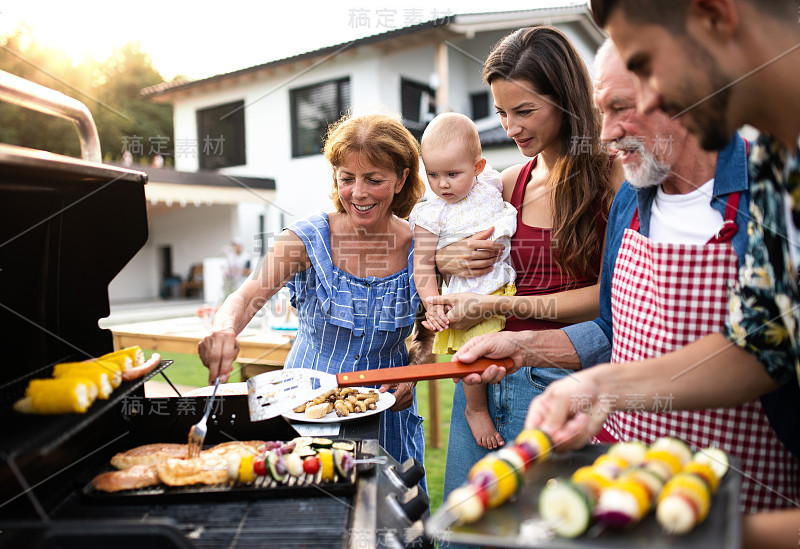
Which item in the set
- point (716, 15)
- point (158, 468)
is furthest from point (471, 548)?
point (716, 15)

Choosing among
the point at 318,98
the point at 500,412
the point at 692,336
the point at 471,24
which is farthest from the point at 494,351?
the point at 318,98

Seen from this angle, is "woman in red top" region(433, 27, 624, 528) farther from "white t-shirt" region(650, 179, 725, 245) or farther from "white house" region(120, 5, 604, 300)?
"white house" region(120, 5, 604, 300)

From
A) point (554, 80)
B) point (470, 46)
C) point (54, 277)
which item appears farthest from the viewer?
point (470, 46)

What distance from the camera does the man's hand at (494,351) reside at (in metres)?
2.01

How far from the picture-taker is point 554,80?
2314 millimetres

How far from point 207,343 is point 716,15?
1829 mm

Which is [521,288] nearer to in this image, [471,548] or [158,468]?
[471,548]

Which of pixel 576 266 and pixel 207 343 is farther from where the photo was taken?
pixel 576 266

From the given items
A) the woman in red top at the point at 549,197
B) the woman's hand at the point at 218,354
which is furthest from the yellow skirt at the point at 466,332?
the woman's hand at the point at 218,354

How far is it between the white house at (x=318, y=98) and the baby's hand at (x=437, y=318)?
8.19 metres

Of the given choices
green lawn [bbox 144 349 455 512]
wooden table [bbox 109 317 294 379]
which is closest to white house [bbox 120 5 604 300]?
green lawn [bbox 144 349 455 512]

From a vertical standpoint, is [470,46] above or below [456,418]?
above

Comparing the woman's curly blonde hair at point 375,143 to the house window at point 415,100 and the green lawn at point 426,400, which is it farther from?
the house window at point 415,100

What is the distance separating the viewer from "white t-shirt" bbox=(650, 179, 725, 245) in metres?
1.78
